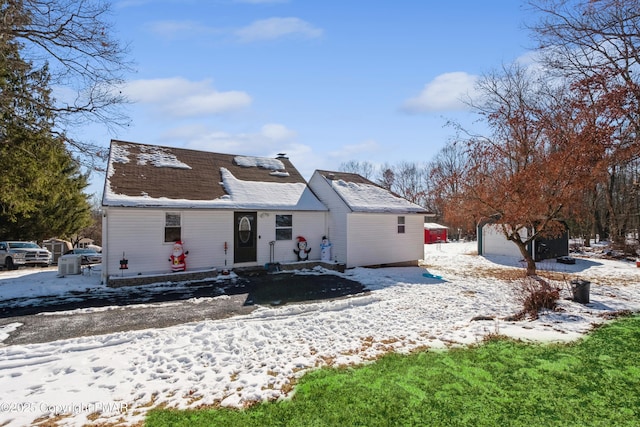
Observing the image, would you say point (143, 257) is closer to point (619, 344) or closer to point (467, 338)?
point (467, 338)

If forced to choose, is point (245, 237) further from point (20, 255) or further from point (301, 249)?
point (20, 255)

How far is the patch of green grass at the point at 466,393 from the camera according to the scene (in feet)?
11.3

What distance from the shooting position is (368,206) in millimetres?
15148

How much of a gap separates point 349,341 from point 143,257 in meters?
8.69

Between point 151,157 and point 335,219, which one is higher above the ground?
point 151,157

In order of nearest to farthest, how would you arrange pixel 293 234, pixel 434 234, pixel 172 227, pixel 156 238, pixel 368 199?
1. pixel 156 238
2. pixel 172 227
3. pixel 293 234
4. pixel 368 199
5. pixel 434 234

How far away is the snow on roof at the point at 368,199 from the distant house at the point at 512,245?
516 centimetres

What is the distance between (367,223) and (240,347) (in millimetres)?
10282

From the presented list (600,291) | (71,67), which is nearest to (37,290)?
(71,67)

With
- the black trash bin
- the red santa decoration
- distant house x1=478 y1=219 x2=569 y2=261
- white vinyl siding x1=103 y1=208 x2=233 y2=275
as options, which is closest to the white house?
white vinyl siding x1=103 y1=208 x2=233 y2=275

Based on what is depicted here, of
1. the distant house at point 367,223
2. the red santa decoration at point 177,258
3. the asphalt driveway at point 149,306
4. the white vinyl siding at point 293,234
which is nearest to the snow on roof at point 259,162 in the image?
the distant house at point 367,223

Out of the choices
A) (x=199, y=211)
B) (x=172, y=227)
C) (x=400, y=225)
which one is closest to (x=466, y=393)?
(x=199, y=211)

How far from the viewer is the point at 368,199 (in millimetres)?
15898

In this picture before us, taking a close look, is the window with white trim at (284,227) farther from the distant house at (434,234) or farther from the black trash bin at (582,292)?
the distant house at (434,234)
